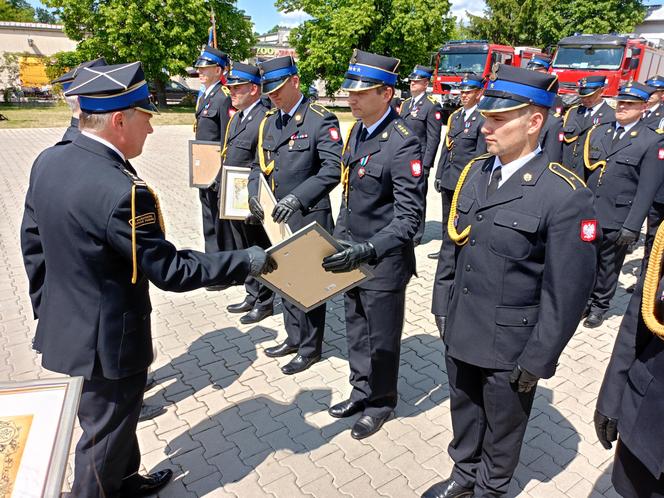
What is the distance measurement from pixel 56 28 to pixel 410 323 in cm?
4345

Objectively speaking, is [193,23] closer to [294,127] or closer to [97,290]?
[294,127]

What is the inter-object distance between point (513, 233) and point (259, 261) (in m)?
1.23

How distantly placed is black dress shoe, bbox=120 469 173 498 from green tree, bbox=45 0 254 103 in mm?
28222

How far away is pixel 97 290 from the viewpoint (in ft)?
7.06

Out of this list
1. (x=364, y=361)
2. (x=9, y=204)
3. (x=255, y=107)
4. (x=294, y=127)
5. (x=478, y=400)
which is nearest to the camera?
(x=478, y=400)

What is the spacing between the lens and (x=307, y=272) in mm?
2721

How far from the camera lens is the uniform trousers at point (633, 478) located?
5.88 feet

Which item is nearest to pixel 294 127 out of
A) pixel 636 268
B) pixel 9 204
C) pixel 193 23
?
pixel 636 268

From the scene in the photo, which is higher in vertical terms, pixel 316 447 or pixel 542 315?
pixel 542 315

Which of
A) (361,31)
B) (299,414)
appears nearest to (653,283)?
(299,414)

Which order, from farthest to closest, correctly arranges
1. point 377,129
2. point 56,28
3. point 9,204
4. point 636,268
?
point 56,28
point 9,204
point 636,268
point 377,129

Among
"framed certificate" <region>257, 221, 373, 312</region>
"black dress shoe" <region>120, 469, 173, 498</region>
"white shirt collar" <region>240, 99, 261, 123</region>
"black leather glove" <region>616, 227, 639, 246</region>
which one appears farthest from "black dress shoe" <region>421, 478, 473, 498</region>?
"white shirt collar" <region>240, 99, 261, 123</region>

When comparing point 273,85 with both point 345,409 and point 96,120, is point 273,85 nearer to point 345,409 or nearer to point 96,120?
point 96,120

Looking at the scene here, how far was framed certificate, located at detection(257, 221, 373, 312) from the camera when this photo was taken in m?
2.53
